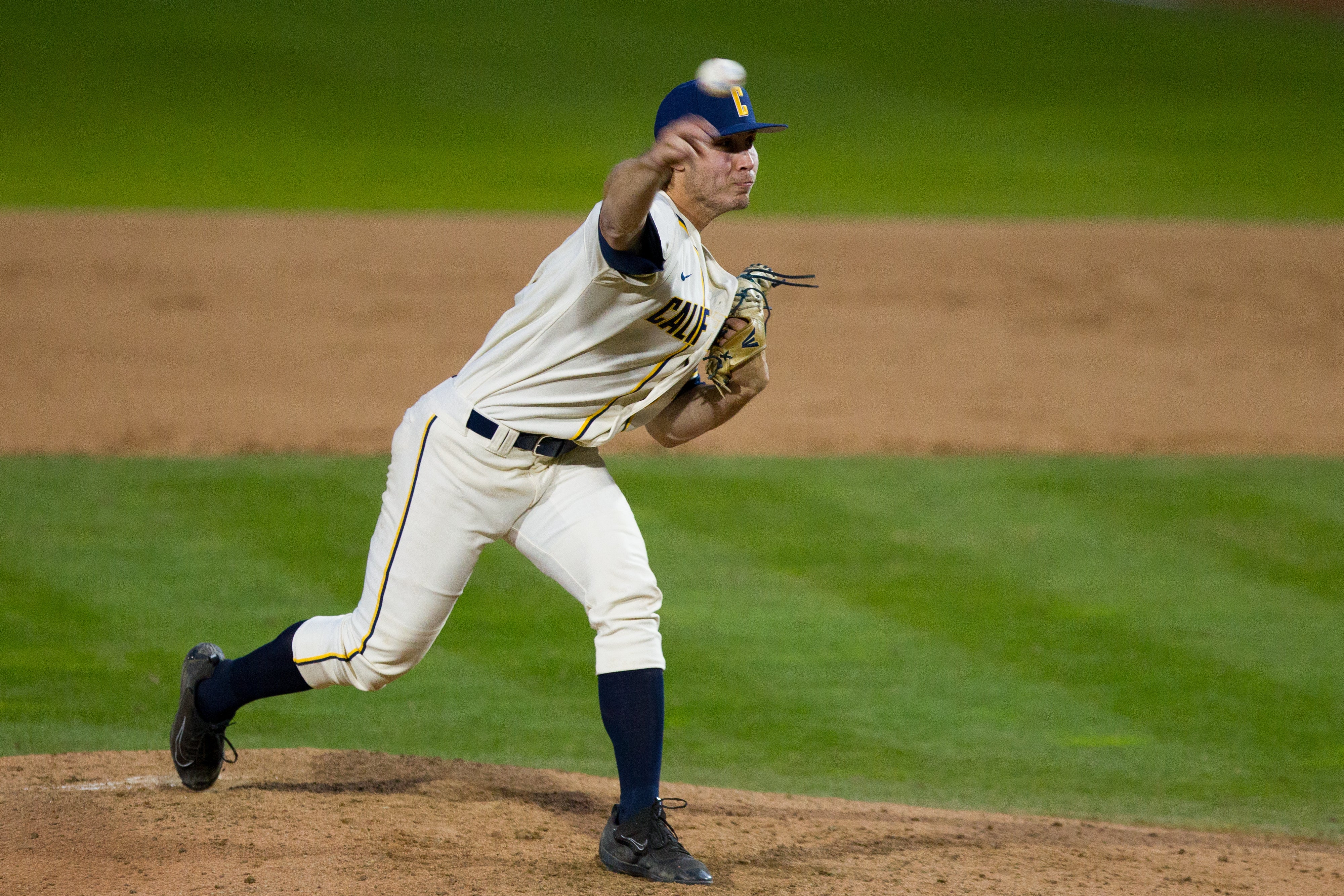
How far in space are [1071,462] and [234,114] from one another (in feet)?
54.4

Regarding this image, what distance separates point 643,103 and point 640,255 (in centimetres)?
2100

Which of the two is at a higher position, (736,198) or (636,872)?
(736,198)

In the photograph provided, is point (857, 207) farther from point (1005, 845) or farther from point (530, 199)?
point (1005, 845)

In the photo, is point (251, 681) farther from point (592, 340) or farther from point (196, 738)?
point (592, 340)

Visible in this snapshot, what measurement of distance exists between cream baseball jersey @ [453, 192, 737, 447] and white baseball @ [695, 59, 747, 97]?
37 cm

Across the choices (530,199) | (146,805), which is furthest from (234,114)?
(146,805)

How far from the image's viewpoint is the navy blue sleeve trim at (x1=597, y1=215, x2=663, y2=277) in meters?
3.28

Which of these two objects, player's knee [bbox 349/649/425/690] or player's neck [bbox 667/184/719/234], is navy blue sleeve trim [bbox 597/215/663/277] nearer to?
player's neck [bbox 667/184/719/234]

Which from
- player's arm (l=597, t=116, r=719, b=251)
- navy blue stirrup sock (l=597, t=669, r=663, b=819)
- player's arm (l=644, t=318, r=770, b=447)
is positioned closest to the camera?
player's arm (l=597, t=116, r=719, b=251)

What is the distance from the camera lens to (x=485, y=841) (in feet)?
12.4

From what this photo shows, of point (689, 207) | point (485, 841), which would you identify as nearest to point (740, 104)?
point (689, 207)

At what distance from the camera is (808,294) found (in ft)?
42.7

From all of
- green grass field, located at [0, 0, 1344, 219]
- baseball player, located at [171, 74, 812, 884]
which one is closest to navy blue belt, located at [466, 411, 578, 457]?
baseball player, located at [171, 74, 812, 884]

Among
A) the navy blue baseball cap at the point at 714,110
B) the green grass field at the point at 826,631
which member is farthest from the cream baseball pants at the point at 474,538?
the green grass field at the point at 826,631
